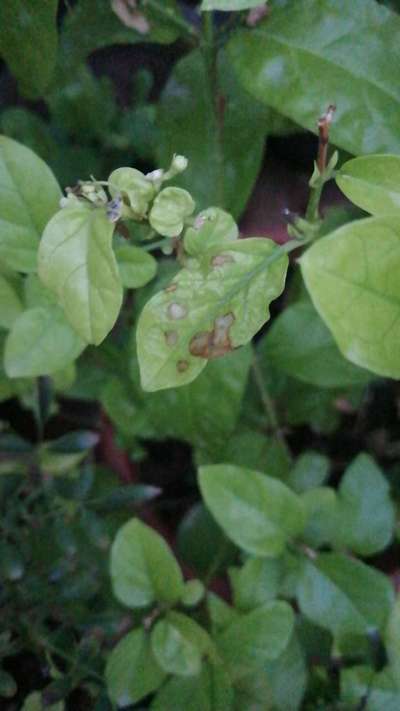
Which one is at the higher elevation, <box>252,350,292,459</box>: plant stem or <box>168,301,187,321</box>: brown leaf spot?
<box>168,301,187,321</box>: brown leaf spot

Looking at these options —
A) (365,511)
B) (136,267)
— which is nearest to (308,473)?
(365,511)

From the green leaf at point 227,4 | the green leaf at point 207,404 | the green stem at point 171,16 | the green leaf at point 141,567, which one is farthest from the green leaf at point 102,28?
the green leaf at point 141,567

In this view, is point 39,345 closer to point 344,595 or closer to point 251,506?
point 251,506

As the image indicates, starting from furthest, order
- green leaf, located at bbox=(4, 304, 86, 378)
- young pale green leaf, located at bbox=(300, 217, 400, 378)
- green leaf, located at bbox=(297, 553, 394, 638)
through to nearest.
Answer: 1. green leaf, located at bbox=(297, 553, 394, 638)
2. green leaf, located at bbox=(4, 304, 86, 378)
3. young pale green leaf, located at bbox=(300, 217, 400, 378)

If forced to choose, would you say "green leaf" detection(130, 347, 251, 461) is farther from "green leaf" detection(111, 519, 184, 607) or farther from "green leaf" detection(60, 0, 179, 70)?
"green leaf" detection(60, 0, 179, 70)

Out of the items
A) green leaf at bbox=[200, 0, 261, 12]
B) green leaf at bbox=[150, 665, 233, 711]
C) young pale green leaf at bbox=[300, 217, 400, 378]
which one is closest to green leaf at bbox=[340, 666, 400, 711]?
green leaf at bbox=[150, 665, 233, 711]

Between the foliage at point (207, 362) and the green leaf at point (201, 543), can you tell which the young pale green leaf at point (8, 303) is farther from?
the green leaf at point (201, 543)
